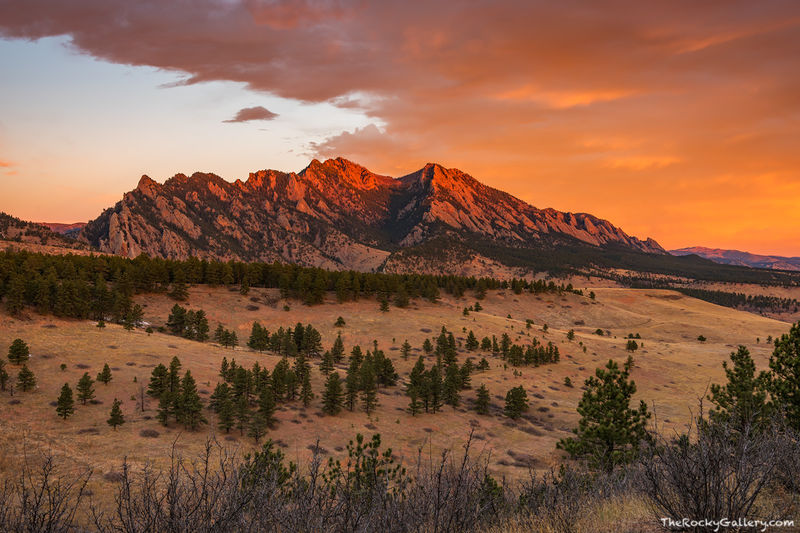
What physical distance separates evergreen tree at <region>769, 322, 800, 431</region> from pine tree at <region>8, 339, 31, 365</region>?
178 ft

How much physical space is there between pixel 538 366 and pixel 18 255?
92160 mm

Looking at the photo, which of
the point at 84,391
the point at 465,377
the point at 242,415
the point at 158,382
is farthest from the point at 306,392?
the point at 465,377

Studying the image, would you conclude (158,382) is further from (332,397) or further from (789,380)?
(789,380)

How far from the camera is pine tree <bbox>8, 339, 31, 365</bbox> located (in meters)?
35.2

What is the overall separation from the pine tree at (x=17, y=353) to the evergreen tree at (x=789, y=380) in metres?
54.3

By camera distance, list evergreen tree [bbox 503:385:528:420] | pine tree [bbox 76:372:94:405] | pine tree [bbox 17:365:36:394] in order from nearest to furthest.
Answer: pine tree [bbox 76:372:94:405]
pine tree [bbox 17:365:36:394]
evergreen tree [bbox 503:385:528:420]

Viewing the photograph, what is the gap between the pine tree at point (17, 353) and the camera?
35222 mm

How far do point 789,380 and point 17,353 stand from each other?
2190 inches

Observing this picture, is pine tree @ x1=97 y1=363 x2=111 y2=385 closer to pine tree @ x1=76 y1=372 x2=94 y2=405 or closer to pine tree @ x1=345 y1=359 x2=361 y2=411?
pine tree @ x1=76 y1=372 x2=94 y2=405

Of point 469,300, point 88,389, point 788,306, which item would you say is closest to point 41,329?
point 88,389

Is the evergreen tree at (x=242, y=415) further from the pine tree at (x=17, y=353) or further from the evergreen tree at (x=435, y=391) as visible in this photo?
the pine tree at (x=17, y=353)

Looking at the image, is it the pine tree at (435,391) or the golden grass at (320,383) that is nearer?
the golden grass at (320,383)

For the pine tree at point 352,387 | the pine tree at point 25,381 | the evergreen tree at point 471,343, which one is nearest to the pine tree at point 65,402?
the pine tree at point 25,381

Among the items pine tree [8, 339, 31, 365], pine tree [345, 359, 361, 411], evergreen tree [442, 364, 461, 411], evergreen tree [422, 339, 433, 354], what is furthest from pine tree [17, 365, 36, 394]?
evergreen tree [422, 339, 433, 354]
